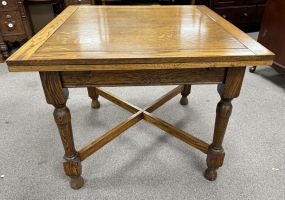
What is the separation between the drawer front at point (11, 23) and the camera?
219cm

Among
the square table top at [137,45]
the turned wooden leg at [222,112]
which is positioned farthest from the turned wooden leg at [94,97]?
the turned wooden leg at [222,112]

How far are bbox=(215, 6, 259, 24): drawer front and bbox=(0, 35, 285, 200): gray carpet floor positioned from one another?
125 cm

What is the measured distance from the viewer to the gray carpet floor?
1.04 meters

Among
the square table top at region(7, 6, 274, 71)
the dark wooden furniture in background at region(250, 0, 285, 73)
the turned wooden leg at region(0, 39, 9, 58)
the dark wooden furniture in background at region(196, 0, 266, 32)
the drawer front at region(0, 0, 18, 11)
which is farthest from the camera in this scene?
the dark wooden furniture in background at region(196, 0, 266, 32)

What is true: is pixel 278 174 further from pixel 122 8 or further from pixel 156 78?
pixel 122 8

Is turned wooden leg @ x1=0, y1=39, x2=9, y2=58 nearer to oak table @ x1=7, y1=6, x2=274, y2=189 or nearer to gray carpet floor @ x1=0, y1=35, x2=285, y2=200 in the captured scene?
gray carpet floor @ x1=0, y1=35, x2=285, y2=200

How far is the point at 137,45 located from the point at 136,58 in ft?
0.37

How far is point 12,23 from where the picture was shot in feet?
7.29

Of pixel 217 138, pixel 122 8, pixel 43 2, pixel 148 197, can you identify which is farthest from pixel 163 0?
pixel 148 197

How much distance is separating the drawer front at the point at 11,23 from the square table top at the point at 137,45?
140 centimetres

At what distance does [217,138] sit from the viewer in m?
0.98

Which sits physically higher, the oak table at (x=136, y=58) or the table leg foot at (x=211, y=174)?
the oak table at (x=136, y=58)

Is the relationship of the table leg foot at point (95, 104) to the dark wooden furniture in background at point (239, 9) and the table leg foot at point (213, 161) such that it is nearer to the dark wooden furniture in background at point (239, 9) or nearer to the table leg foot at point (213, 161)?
the table leg foot at point (213, 161)

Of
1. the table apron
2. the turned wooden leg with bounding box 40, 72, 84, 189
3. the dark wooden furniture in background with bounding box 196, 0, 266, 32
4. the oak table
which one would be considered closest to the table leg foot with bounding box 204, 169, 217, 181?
the oak table
